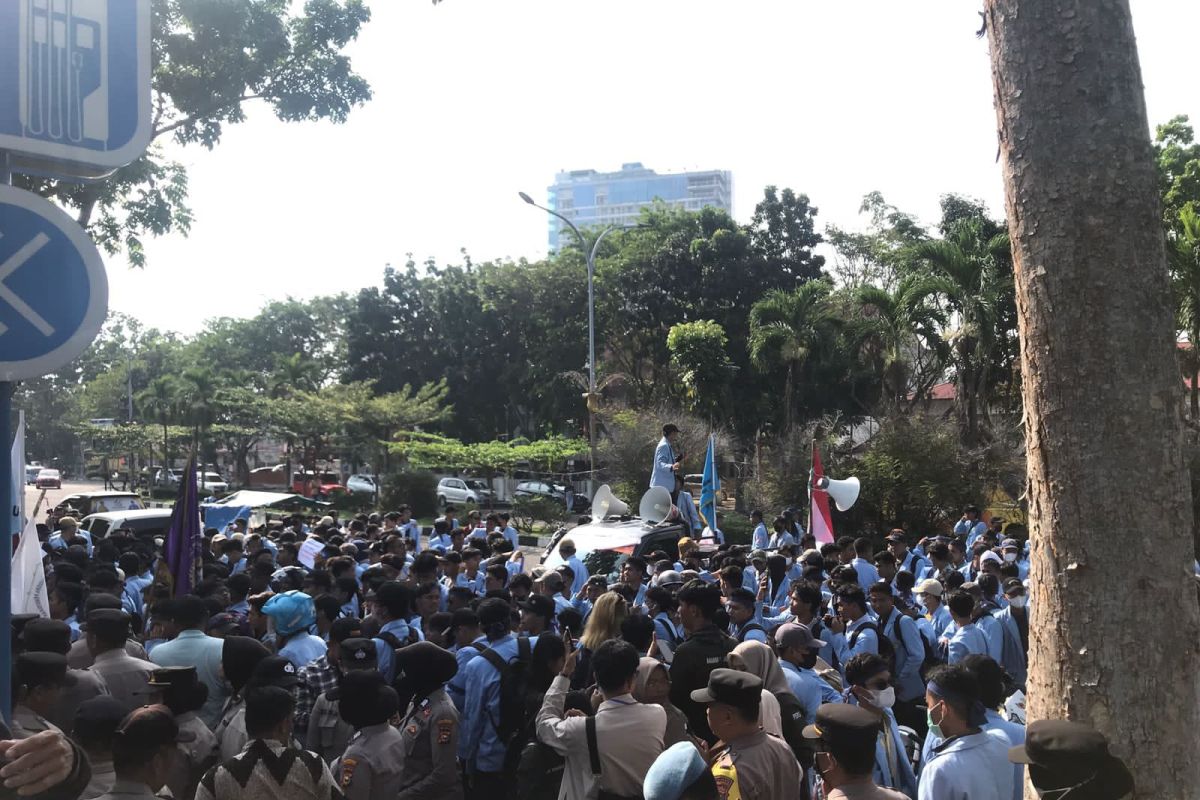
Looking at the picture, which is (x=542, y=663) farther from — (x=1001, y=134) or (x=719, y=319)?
(x=719, y=319)

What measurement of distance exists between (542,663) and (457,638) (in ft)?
3.37

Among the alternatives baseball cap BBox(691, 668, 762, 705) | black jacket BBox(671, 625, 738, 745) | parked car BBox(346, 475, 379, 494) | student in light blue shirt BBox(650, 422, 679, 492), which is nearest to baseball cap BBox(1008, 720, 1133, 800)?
baseball cap BBox(691, 668, 762, 705)

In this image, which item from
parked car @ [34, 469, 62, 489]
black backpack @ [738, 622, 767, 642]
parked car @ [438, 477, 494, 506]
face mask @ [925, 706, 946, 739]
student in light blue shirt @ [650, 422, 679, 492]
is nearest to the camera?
face mask @ [925, 706, 946, 739]

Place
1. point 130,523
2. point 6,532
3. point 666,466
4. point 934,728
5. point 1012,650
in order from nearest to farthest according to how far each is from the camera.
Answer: point 6,532 < point 934,728 < point 1012,650 < point 666,466 < point 130,523

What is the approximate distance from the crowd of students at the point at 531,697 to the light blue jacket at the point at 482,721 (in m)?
0.01

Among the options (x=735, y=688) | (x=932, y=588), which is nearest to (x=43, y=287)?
(x=735, y=688)

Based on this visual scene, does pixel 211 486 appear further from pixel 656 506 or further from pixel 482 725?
pixel 482 725

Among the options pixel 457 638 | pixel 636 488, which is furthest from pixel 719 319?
pixel 457 638

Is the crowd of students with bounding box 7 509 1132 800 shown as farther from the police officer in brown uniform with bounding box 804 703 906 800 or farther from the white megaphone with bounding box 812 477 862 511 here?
the white megaphone with bounding box 812 477 862 511

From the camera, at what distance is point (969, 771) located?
393 centimetres

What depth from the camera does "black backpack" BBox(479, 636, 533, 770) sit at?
18.9 feet

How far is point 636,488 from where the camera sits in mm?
26375

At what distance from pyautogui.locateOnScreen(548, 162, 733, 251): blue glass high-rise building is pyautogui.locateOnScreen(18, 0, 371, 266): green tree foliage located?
495 feet

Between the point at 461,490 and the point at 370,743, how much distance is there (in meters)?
34.1
